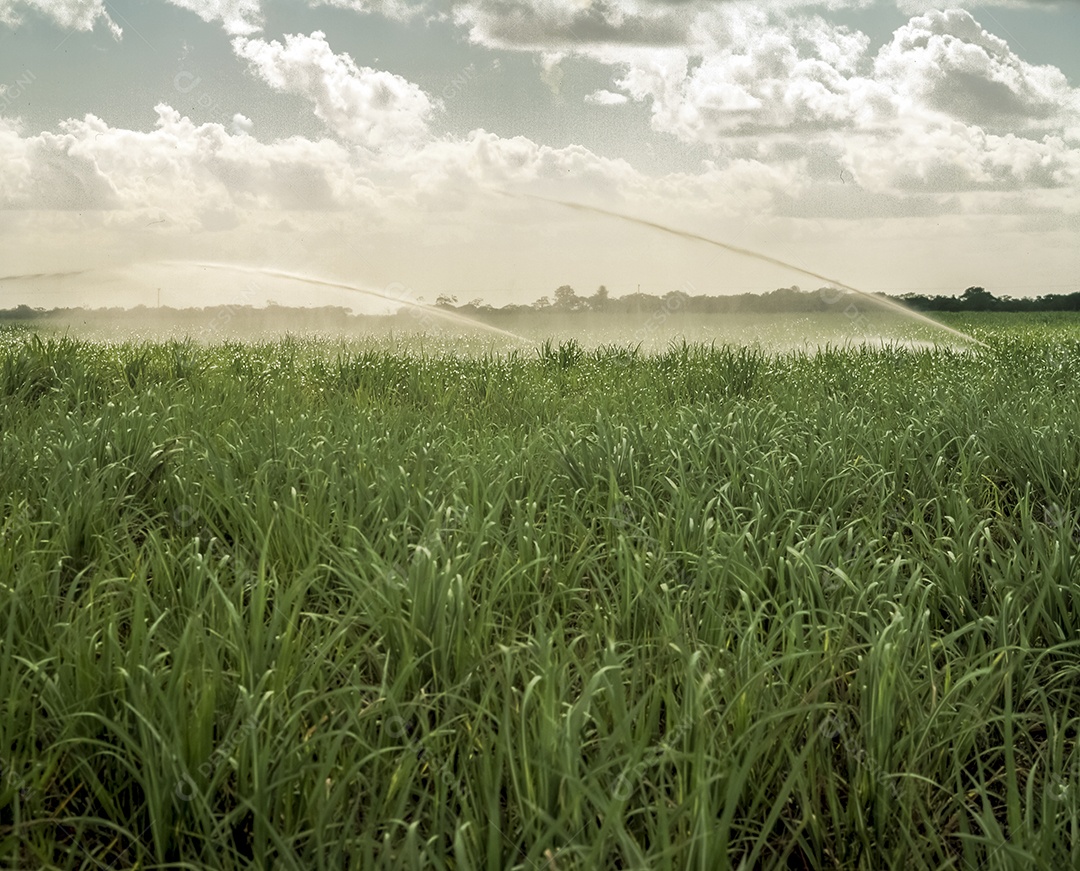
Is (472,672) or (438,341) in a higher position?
(438,341)

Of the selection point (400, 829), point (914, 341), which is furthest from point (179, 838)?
point (914, 341)

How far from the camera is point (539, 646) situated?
7.98 feet

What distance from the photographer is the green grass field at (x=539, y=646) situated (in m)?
2.05

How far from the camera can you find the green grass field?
2055 millimetres

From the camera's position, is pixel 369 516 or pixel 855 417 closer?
pixel 369 516

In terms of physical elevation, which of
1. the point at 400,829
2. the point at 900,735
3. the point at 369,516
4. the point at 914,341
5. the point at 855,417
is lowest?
the point at 400,829

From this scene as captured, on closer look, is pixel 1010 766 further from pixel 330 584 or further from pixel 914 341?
pixel 914 341

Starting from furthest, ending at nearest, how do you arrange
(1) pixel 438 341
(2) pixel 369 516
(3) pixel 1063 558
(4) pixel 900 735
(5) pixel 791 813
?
(1) pixel 438 341
(2) pixel 369 516
(3) pixel 1063 558
(4) pixel 900 735
(5) pixel 791 813

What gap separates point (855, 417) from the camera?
5.98 meters

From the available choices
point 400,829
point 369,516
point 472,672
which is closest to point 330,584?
point 369,516

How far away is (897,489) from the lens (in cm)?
456

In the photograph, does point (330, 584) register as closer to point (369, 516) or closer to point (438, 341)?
point (369, 516)

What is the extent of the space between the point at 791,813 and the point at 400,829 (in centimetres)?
99

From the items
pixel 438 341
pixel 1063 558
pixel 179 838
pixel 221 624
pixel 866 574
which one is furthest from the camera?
pixel 438 341
